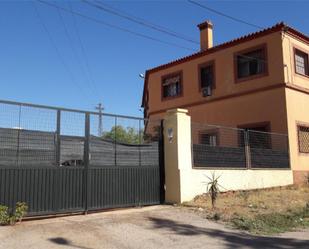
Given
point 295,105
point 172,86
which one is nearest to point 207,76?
point 172,86

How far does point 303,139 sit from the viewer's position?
2127 cm

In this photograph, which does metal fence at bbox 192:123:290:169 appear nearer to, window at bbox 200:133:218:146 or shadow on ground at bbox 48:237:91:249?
window at bbox 200:133:218:146

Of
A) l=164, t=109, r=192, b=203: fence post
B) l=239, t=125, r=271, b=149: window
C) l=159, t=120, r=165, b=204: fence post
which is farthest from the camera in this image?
l=239, t=125, r=271, b=149: window

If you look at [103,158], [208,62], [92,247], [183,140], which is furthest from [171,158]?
[208,62]

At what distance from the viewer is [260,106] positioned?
21.3 m

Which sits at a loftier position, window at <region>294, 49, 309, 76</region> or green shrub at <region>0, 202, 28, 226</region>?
window at <region>294, 49, 309, 76</region>

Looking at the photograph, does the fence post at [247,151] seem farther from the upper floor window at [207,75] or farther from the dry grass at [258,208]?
the upper floor window at [207,75]

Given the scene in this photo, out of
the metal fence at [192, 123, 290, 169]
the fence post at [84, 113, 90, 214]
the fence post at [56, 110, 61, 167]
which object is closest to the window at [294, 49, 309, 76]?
the metal fence at [192, 123, 290, 169]

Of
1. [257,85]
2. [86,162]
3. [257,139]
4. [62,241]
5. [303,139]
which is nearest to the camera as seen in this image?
[62,241]

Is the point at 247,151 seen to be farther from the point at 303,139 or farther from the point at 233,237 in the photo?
the point at 233,237

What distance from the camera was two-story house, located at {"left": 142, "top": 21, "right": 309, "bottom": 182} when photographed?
2055 centimetres

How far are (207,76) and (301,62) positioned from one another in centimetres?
503

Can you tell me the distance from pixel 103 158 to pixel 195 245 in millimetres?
4370

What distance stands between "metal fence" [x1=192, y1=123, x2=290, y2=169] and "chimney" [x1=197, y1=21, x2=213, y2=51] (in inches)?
346
